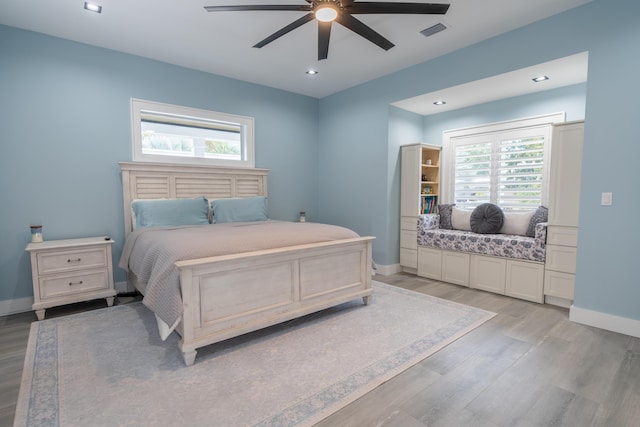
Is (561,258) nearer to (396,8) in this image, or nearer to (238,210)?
(396,8)

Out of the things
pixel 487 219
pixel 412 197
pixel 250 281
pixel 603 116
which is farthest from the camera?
pixel 412 197

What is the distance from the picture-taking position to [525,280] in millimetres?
3420

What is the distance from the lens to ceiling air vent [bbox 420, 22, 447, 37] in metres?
2.98

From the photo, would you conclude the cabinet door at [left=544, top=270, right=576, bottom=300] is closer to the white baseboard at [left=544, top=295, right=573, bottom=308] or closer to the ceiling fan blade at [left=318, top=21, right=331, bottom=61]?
the white baseboard at [left=544, top=295, right=573, bottom=308]

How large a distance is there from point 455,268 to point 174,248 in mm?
3358

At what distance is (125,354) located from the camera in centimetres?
227

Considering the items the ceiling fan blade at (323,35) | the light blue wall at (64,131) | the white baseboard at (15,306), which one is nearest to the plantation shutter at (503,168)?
the ceiling fan blade at (323,35)

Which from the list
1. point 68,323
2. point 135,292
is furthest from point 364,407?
point 135,292

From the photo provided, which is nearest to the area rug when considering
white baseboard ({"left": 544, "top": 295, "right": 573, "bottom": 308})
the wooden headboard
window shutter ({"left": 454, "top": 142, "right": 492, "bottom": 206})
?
white baseboard ({"left": 544, "top": 295, "right": 573, "bottom": 308})

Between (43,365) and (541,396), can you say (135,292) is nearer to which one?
(43,365)

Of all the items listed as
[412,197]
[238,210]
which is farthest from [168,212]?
[412,197]

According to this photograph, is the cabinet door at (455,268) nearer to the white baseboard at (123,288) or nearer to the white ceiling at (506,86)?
the white ceiling at (506,86)

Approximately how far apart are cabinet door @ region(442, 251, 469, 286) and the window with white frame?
0.91m

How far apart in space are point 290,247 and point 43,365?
1.87 metres
